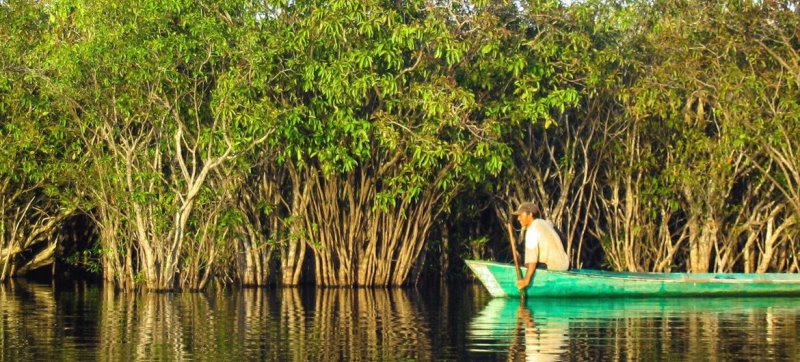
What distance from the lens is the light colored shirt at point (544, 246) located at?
2319 cm

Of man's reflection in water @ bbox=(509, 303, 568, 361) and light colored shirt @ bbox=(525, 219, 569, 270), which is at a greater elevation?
light colored shirt @ bbox=(525, 219, 569, 270)

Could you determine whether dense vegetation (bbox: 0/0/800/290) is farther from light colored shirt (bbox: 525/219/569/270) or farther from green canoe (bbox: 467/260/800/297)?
light colored shirt (bbox: 525/219/569/270)

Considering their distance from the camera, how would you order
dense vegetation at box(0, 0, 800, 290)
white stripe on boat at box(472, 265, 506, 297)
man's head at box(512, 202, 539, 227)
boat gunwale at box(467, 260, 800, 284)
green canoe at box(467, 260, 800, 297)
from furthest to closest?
dense vegetation at box(0, 0, 800, 290) → white stripe on boat at box(472, 265, 506, 297) → boat gunwale at box(467, 260, 800, 284) → green canoe at box(467, 260, 800, 297) → man's head at box(512, 202, 539, 227)

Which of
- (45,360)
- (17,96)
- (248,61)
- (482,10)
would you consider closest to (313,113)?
(248,61)

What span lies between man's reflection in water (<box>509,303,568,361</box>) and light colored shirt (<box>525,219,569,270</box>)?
2.48m

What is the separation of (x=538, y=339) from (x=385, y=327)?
99.0 inches

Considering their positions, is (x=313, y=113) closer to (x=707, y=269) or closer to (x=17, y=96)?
(x=17, y=96)

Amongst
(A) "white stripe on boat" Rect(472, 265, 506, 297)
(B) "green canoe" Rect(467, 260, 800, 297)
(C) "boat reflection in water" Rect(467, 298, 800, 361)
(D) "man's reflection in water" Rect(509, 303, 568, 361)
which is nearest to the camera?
(D) "man's reflection in water" Rect(509, 303, 568, 361)

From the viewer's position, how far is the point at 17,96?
86.9 ft

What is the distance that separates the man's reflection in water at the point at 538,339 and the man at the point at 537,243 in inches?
96.2

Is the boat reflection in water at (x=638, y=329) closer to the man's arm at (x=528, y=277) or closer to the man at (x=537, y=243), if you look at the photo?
the man's arm at (x=528, y=277)

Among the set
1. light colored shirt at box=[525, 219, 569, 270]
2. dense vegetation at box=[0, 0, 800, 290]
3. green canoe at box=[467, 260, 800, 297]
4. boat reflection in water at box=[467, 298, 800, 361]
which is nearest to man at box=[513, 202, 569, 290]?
light colored shirt at box=[525, 219, 569, 270]

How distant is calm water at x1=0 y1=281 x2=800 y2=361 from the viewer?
15.4 metres

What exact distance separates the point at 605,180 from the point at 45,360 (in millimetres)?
17582
